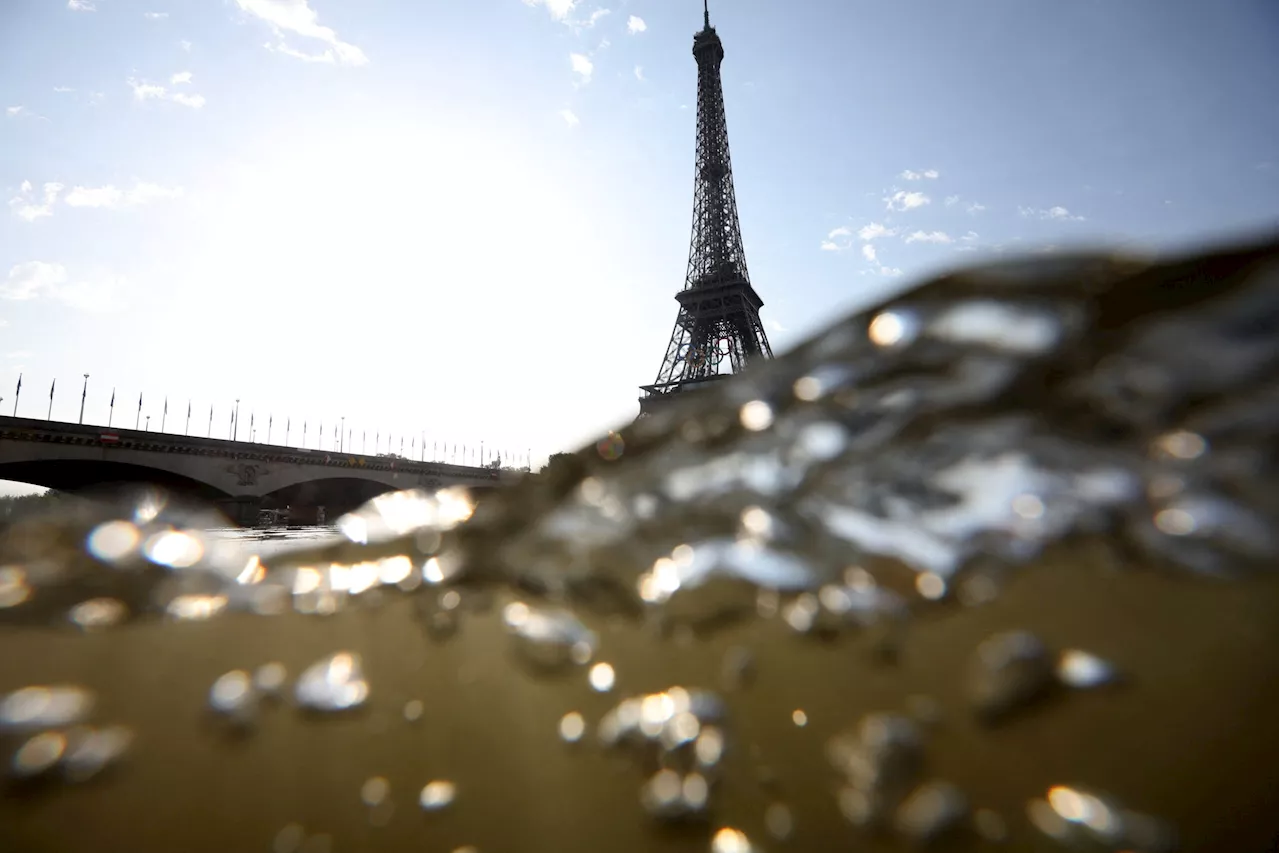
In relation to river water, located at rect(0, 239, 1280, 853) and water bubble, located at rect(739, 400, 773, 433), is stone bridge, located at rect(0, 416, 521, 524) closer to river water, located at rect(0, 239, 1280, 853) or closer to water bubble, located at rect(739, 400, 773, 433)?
river water, located at rect(0, 239, 1280, 853)

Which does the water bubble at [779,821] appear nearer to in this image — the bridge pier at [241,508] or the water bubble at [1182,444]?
the water bubble at [1182,444]

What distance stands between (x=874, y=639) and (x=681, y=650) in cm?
27

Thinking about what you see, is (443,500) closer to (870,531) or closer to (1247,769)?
(870,531)

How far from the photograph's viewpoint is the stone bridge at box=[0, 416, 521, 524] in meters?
25.0

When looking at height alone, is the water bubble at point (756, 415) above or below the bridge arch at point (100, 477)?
below

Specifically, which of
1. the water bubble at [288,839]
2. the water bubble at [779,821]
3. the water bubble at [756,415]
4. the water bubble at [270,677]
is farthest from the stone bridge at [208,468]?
the water bubble at [779,821]

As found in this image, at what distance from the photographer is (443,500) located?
55.9 inches

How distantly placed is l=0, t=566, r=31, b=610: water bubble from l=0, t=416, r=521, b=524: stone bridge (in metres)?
21.6

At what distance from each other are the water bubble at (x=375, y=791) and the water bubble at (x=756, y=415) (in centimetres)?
78

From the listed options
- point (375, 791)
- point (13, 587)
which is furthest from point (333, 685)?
point (13, 587)

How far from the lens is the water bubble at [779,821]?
661 millimetres

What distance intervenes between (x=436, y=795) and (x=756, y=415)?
2.53 feet

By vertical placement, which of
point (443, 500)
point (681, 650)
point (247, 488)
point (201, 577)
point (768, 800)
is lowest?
point (768, 800)

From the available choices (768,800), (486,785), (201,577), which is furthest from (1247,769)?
(201,577)
